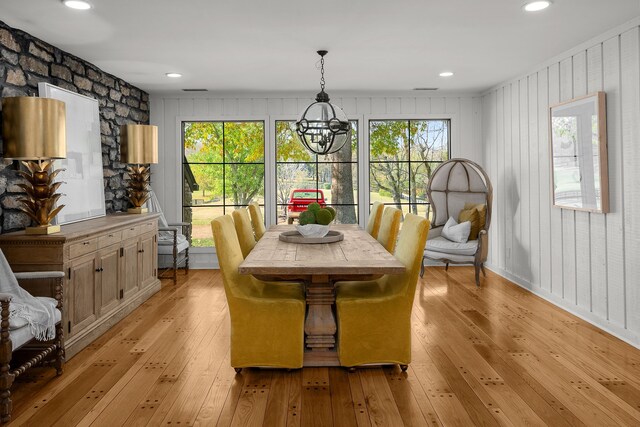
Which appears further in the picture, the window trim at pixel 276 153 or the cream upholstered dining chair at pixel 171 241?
the window trim at pixel 276 153

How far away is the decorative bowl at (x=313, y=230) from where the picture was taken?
12.9ft

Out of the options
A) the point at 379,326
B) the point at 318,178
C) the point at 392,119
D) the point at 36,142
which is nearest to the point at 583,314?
the point at 379,326

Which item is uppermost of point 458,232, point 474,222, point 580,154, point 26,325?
point 580,154

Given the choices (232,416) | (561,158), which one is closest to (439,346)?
(232,416)

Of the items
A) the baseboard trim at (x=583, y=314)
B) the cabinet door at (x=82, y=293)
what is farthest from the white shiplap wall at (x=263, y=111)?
the cabinet door at (x=82, y=293)

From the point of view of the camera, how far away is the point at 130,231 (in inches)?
181

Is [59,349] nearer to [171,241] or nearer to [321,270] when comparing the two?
[321,270]

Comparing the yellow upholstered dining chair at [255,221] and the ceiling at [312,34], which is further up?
the ceiling at [312,34]

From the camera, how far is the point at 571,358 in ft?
10.8

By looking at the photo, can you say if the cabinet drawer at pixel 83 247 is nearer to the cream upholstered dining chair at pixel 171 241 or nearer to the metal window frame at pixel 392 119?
the cream upholstered dining chair at pixel 171 241

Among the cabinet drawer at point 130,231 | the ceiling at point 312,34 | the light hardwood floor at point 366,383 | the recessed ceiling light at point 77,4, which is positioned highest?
the ceiling at point 312,34

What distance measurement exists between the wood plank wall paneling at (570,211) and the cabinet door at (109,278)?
4004mm

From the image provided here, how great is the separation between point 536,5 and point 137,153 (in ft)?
13.4

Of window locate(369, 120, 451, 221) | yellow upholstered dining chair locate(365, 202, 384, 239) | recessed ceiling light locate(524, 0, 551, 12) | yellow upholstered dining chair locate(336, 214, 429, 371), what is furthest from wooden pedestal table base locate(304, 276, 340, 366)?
window locate(369, 120, 451, 221)
